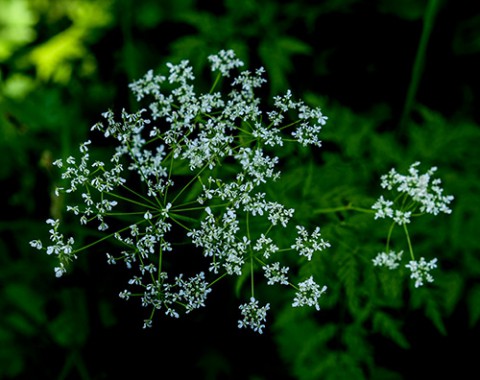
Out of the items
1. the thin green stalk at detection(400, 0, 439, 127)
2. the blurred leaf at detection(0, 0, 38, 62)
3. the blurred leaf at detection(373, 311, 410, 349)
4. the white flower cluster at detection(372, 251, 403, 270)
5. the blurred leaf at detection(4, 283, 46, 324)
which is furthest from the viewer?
the blurred leaf at detection(0, 0, 38, 62)

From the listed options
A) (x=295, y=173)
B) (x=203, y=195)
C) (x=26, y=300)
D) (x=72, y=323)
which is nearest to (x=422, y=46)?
(x=295, y=173)

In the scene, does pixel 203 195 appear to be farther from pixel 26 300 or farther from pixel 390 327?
pixel 26 300

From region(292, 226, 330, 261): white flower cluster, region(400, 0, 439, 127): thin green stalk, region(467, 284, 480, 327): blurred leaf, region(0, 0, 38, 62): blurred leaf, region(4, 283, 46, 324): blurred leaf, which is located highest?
region(0, 0, 38, 62): blurred leaf

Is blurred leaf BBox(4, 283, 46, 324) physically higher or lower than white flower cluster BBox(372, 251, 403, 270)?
higher

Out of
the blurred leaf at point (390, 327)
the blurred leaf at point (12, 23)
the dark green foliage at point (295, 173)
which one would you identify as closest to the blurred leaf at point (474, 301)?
the dark green foliage at point (295, 173)

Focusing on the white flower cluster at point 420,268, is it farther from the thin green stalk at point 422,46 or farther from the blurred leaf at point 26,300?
the blurred leaf at point 26,300

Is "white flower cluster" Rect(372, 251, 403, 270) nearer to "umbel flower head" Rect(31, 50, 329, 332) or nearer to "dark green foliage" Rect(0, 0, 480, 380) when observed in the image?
"dark green foliage" Rect(0, 0, 480, 380)

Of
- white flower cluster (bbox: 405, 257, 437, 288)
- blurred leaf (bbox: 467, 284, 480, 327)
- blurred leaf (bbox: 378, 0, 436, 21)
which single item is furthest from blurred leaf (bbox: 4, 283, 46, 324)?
blurred leaf (bbox: 378, 0, 436, 21)

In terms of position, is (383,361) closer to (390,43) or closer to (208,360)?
(208,360)
